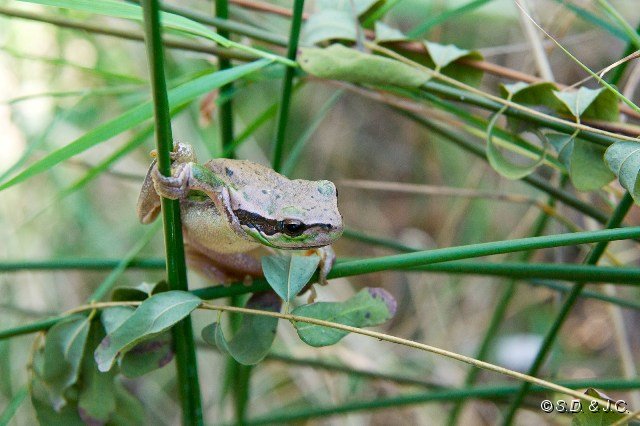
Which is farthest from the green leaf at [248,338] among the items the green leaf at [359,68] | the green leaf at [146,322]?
the green leaf at [359,68]

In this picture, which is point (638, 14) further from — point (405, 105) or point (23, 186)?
point (23, 186)

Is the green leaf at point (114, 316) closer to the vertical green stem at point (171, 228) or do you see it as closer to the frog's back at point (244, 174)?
the vertical green stem at point (171, 228)

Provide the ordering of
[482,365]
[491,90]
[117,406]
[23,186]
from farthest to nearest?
[491,90]
[23,186]
[117,406]
[482,365]

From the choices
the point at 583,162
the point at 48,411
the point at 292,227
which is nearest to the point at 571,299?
the point at 583,162

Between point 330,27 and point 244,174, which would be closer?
point 244,174

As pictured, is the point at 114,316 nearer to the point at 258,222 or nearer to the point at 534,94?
the point at 258,222

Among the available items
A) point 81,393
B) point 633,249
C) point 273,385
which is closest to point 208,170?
point 81,393

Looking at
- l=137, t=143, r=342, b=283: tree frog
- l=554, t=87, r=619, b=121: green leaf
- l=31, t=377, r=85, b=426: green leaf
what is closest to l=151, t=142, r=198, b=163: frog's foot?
l=137, t=143, r=342, b=283: tree frog
